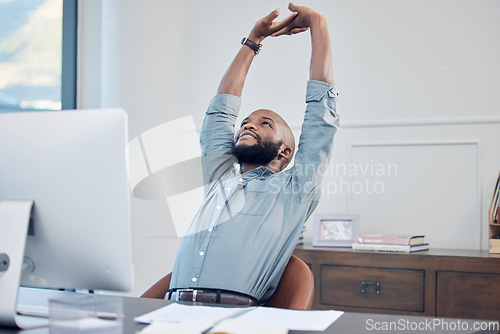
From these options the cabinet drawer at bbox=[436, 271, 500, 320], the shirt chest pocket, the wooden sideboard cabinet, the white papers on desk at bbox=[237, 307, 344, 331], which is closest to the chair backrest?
the shirt chest pocket

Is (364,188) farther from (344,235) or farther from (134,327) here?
(134,327)

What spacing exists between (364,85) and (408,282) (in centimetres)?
112

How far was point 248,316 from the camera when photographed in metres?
1.13

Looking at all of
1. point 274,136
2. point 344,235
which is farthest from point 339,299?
point 274,136

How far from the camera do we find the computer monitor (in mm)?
1045

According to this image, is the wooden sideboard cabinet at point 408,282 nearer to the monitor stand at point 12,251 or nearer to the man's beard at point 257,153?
the man's beard at point 257,153

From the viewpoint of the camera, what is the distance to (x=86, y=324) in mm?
906

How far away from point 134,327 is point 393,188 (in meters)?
2.08

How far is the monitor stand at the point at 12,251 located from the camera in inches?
42.3

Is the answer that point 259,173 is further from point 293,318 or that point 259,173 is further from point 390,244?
point 293,318

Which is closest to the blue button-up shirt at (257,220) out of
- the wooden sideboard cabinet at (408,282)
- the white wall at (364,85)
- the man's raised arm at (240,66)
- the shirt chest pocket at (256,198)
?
the shirt chest pocket at (256,198)

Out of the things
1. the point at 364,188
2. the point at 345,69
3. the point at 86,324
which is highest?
the point at 345,69

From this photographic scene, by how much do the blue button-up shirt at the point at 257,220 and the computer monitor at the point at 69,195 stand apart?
72 cm

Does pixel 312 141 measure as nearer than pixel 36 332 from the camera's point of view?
No
